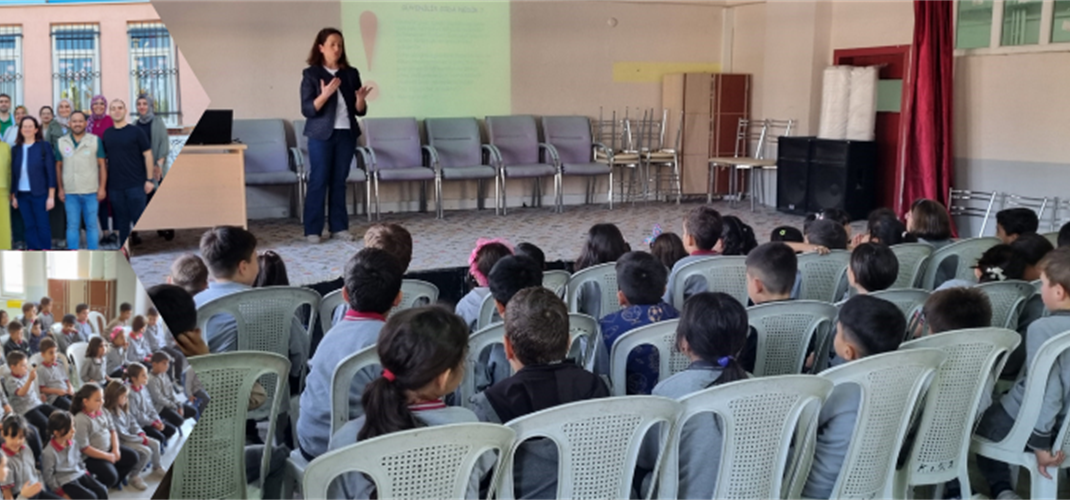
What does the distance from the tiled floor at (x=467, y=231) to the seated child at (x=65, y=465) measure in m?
4.15

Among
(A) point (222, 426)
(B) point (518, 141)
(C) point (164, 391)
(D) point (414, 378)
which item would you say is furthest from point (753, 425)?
(B) point (518, 141)

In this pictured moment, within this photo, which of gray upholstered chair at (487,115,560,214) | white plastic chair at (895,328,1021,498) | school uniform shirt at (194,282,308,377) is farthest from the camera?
gray upholstered chair at (487,115,560,214)

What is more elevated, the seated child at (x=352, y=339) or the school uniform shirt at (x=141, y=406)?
the school uniform shirt at (x=141, y=406)

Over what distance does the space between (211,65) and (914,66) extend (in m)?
5.42

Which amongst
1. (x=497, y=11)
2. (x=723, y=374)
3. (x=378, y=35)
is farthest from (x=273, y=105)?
(x=723, y=374)

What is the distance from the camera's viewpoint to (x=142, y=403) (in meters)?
0.81

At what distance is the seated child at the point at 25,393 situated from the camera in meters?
0.71

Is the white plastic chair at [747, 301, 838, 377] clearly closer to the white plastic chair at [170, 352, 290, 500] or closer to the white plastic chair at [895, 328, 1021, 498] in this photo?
the white plastic chair at [895, 328, 1021, 498]

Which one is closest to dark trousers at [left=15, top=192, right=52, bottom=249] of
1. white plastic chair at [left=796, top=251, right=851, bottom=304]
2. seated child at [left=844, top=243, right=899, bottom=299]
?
seated child at [left=844, top=243, right=899, bottom=299]

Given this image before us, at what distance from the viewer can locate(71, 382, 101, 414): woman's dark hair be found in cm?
74

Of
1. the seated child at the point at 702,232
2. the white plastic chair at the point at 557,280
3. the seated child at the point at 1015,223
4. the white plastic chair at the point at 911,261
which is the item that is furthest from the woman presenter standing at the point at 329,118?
the seated child at the point at 1015,223

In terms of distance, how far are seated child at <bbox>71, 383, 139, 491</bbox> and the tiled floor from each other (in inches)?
162

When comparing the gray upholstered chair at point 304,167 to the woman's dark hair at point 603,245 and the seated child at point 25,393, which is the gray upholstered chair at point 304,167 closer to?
the woman's dark hair at point 603,245

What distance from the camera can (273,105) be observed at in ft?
23.8
